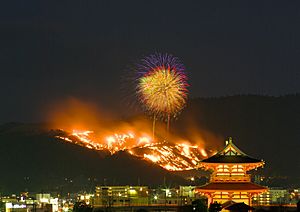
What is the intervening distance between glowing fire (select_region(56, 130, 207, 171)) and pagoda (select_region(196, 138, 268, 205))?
4154 centimetres

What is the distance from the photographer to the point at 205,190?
1847 inches

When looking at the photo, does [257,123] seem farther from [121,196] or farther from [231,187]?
[231,187]

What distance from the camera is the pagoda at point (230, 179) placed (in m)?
46.8

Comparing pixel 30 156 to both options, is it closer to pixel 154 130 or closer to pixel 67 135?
pixel 67 135

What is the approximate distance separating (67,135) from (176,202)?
1693 inches

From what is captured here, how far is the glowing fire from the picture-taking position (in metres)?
92.6

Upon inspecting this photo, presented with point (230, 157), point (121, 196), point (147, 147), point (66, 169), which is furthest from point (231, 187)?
point (147, 147)

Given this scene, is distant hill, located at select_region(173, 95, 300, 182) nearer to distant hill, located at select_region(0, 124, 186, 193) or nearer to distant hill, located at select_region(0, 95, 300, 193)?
distant hill, located at select_region(0, 95, 300, 193)

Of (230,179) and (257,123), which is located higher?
A: (257,123)

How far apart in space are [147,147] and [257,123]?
3939 cm

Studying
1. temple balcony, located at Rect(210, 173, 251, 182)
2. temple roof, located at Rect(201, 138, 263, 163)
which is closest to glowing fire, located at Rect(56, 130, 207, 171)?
temple roof, located at Rect(201, 138, 263, 163)

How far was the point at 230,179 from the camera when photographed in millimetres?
47438

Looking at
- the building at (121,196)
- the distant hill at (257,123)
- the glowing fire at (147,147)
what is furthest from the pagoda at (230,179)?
the distant hill at (257,123)

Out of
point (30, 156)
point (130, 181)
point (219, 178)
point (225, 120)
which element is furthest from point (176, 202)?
point (225, 120)
